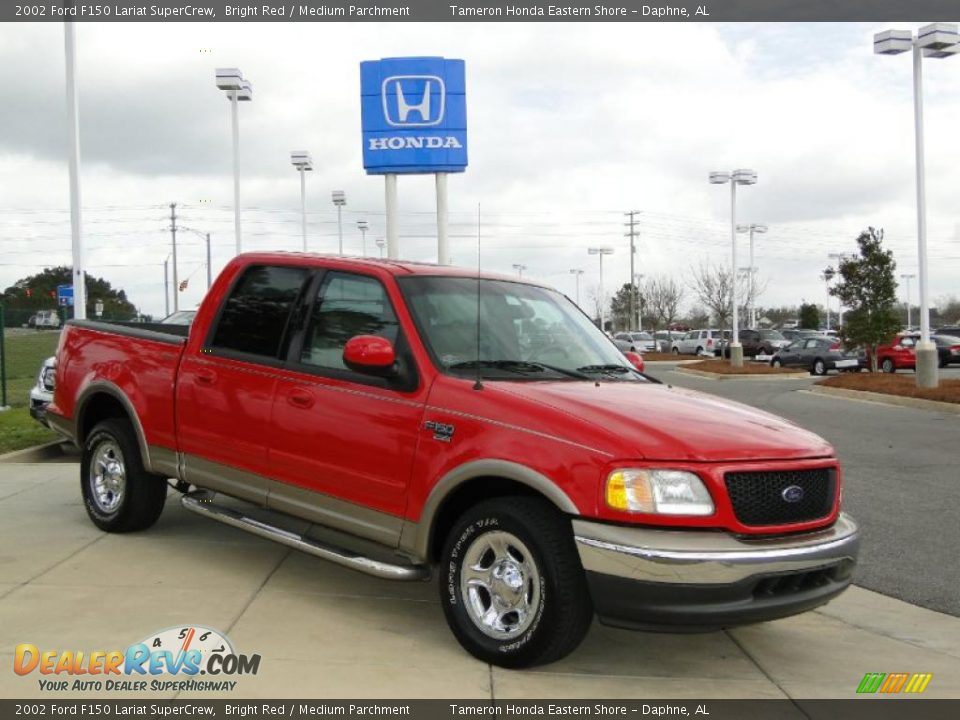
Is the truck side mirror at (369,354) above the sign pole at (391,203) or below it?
below

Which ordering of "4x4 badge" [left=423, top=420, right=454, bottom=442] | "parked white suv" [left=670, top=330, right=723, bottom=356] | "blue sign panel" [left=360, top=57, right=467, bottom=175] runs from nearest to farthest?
1. "4x4 badge" [left=423, top=420, right=454, bottom=442]
2. "blue sign panel" [left=360, top=57, right=467, bottom=175]
3. "parked white suv" [left=670, top=330, right=723, bottom=356]

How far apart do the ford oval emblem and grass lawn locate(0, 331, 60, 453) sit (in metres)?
8.55

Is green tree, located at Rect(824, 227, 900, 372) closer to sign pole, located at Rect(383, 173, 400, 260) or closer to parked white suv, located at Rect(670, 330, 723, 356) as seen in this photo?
sign pole, located at Rect(383, 173, 400, 260)

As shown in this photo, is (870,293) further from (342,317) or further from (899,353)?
(342,317)

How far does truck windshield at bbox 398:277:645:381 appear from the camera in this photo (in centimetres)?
503

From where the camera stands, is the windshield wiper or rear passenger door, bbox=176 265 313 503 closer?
the windshield wiper

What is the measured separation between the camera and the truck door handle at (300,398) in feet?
17.3

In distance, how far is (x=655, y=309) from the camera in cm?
8700

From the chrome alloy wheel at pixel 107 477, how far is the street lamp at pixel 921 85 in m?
19.3

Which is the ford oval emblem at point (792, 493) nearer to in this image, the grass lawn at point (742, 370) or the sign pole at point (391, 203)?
the sign pole at point (391, 203)

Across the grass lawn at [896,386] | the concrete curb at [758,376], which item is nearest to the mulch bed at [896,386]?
the grass lawn at [896,386]

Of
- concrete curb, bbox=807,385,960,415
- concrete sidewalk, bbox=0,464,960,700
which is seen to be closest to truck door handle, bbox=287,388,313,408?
concrete sidewalk, bbox=0,464,960,700

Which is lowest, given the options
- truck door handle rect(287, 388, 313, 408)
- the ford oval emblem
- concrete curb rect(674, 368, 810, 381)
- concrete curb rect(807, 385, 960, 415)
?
concrete curb rect(807, 385, 960, 415)

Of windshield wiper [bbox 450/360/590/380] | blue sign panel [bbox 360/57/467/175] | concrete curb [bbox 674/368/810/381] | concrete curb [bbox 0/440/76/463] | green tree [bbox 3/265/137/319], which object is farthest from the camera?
green tree [bbox 3/265/137/319]
